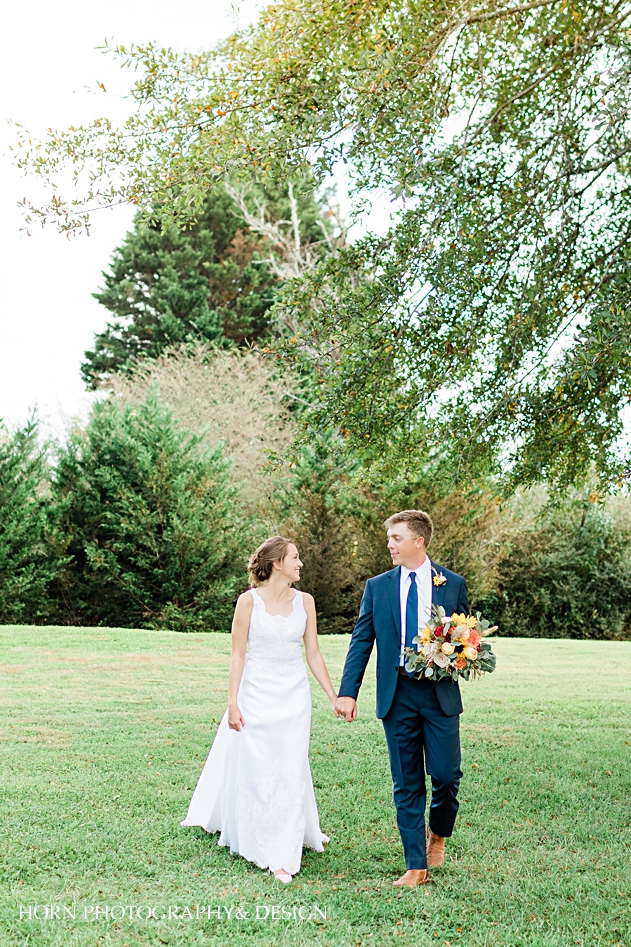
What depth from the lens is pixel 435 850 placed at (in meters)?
5.43

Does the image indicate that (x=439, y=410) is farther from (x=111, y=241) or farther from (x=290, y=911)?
(x=111, y=241)

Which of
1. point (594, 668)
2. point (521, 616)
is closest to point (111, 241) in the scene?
point (521, 616)

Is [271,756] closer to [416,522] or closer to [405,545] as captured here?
[405,545]

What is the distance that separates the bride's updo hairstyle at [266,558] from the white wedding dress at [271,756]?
Result: 0.36 feet

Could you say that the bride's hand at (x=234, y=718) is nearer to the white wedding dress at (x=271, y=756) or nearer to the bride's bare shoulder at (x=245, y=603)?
the white wedding dress at (x=271, y=756)

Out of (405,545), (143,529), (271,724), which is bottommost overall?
(271,724)

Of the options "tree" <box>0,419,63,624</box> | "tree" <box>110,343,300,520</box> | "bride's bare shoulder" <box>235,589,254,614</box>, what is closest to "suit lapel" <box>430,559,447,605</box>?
"bride's bare shoulder" <box>235,589,254,614</box>

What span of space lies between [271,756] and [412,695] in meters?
0.98

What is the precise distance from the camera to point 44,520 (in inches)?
776

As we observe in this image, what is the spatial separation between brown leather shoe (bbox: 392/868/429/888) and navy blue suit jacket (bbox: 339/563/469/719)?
0.86m

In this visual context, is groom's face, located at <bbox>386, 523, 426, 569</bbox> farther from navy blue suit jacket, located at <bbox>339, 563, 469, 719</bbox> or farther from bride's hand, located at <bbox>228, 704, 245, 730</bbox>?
bride's hand, located at <bbox>228, 704, 245, 730</bbox>

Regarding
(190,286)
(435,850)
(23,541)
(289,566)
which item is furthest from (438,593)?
(190,286)

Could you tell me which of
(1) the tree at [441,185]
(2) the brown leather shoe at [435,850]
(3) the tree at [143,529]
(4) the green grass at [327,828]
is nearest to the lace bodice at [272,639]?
(4) the green grass at [327,828]

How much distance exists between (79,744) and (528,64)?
787 centimetres
